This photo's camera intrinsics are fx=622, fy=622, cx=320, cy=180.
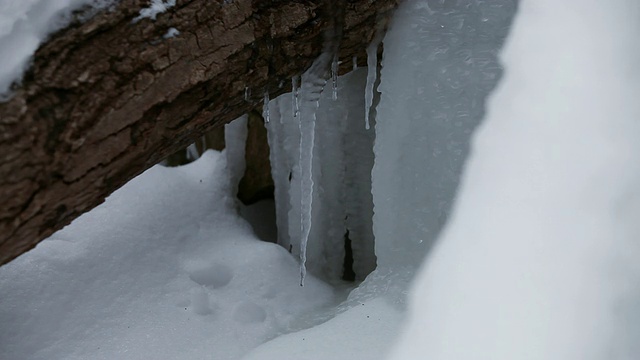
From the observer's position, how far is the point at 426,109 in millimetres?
1647

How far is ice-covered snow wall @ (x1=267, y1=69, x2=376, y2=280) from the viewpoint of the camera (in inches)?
77.7

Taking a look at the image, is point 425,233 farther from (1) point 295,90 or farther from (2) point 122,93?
(2) point 122,93

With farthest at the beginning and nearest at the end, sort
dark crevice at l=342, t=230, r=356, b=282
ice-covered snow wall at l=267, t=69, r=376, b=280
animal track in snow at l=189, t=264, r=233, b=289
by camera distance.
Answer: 1. dark crevice at l=342, t=230, r=356, b=282
2. ice-covered snow wall at l=267, t=69, r=376, b=280
3. animal track in snow at l=189, t=264, r=233, b=289

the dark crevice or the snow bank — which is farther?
the dark crevice

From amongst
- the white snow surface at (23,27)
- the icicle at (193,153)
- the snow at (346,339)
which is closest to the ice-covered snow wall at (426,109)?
the snow at (346,339)

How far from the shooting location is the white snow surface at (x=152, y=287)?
1.55 meters

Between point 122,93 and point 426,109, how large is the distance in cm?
80

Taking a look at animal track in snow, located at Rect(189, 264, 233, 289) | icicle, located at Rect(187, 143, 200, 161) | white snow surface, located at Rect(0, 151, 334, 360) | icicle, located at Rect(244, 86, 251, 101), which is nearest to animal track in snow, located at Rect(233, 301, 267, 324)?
white snow surface, located at Rect(0, 151, 334, 360)

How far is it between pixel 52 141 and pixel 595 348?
1052 millimetres

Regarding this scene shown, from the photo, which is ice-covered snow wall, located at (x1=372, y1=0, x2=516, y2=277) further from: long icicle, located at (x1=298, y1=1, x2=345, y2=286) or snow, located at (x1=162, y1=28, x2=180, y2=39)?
snow, located at (x1=162, y1=28, x2=180, y2=39)

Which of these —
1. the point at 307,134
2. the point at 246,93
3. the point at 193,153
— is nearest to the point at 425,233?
the point at 307,134

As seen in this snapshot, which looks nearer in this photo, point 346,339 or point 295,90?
point 346,339

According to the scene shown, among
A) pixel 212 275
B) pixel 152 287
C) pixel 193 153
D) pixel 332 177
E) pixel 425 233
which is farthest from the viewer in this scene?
pixel 193 153

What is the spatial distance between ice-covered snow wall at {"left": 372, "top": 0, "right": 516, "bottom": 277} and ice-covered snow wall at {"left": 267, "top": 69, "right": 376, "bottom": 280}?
0.25 meters
